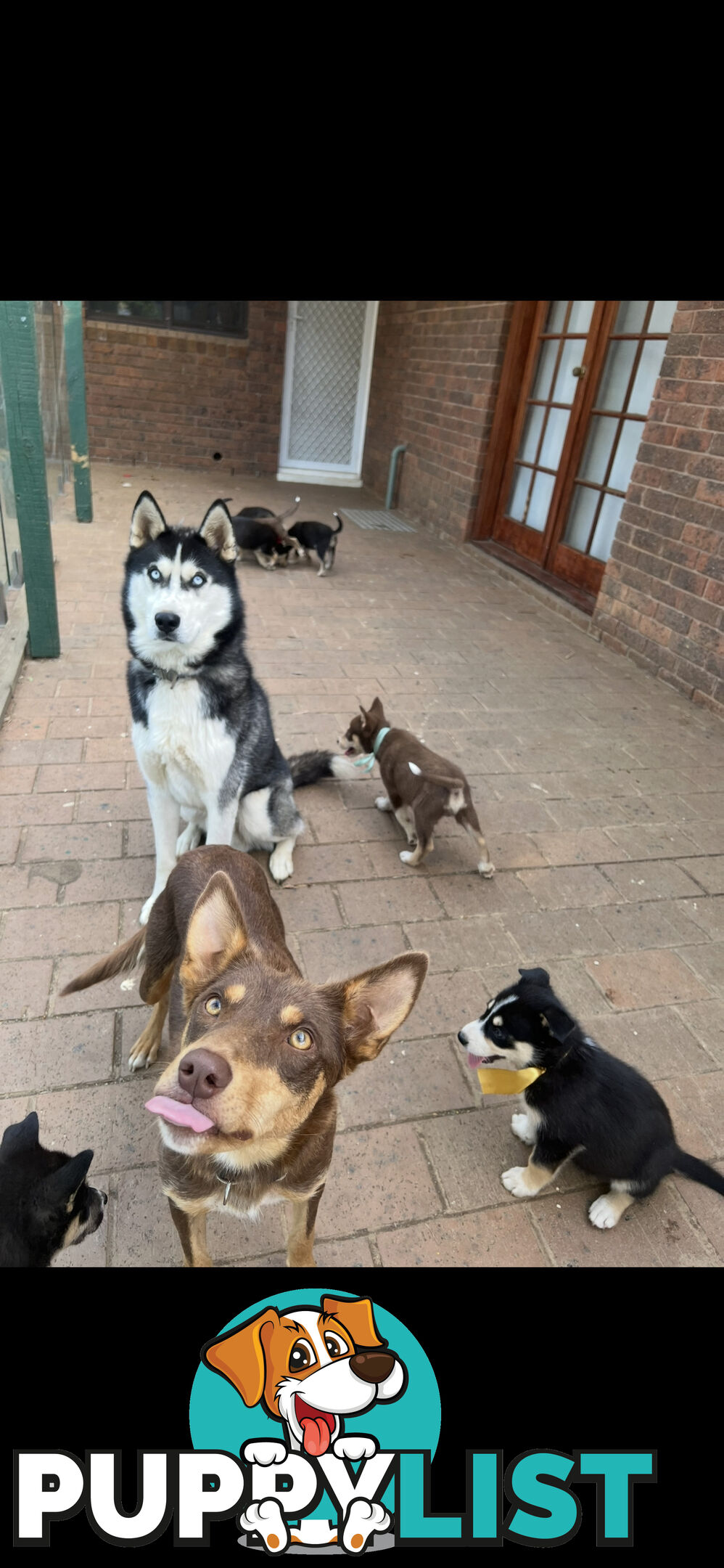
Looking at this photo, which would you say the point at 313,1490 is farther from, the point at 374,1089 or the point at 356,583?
the point at 356,583

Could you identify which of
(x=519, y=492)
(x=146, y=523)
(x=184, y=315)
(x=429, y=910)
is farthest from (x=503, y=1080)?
(x=184, y=315)

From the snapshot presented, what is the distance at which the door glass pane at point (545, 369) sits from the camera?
8.34m

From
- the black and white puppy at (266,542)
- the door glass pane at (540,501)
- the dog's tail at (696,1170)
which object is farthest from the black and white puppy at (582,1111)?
the door glass pane at (540,501)

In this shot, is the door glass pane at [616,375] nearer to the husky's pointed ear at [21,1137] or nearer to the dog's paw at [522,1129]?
the dog's paw at [522,1129]

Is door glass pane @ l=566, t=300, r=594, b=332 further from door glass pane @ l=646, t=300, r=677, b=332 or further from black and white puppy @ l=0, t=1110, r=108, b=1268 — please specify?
black and white puppy @ l=0, t=1110, r=108, b=1268

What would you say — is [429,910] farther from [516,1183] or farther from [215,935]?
[215,935]

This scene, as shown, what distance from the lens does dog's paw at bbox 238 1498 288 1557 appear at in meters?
1.42

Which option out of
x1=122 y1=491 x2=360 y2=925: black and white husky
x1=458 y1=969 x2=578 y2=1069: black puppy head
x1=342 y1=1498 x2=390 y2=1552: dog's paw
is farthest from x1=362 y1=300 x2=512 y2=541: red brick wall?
x1=342 y1=1498 x2=390 y2=1552: dog's paw

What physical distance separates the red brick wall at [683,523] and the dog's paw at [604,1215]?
437 cm

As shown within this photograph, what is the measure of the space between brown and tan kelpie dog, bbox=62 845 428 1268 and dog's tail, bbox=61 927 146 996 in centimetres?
40

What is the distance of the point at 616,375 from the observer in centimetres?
736

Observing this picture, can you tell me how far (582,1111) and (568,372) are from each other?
8.06 metres

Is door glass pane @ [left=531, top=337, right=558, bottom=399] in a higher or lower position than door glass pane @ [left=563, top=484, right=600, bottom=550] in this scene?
higher
